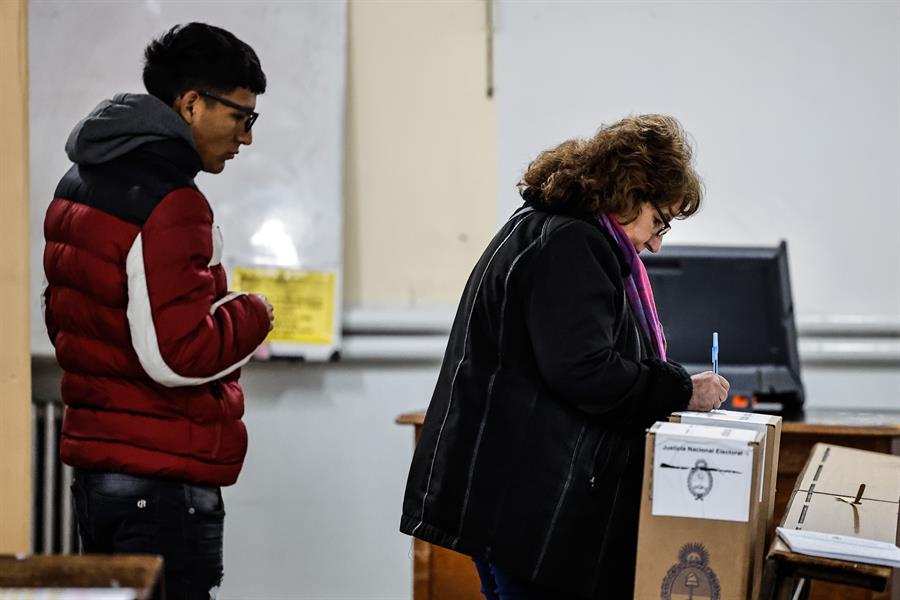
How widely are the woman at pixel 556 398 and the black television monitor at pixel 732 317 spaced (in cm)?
98

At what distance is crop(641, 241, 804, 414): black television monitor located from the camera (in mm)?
2570

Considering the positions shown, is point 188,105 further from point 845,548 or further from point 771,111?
point 771,111

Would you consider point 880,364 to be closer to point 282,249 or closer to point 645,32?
point 645,32

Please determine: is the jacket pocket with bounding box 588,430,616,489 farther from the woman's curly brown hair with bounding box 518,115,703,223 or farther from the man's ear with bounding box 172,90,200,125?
the man's ear with bounding box 172,90,200,125

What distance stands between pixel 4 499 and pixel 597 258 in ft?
2.78

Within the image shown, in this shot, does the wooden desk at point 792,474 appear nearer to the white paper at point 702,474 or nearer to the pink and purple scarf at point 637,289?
the pink and purple scarf at point 637,289

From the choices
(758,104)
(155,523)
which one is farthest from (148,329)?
(758,104)

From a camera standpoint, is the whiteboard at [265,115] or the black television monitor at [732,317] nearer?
the black television monitor at [732,317]

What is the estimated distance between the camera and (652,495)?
1.41m

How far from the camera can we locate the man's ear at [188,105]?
1622 mm

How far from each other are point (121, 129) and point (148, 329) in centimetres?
28

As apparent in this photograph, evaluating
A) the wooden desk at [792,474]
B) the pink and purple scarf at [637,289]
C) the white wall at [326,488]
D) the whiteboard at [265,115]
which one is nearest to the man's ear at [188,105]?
the pink and purple scarf at [637,289]

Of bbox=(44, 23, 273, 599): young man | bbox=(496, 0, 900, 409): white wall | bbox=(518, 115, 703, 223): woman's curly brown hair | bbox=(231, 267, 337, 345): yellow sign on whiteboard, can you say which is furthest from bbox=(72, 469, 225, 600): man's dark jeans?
bbox=(496, 0, 900, 409): white wall

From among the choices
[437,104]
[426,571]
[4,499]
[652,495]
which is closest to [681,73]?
[437,104]
